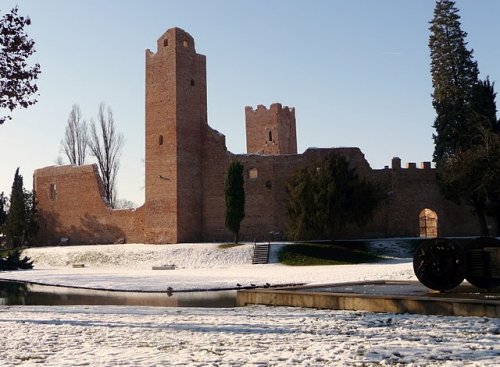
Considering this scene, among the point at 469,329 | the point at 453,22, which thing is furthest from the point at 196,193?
the point at 469,329

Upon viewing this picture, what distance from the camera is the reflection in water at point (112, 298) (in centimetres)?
1240

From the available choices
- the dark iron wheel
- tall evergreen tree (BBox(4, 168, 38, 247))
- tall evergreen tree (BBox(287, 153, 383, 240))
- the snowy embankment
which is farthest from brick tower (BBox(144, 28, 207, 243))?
the dark iron wheel

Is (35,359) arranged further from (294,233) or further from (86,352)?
(294,233)

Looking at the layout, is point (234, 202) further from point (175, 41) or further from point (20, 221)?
point (20, 221)

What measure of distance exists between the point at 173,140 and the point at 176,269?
9.69 m

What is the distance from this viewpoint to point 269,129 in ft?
155

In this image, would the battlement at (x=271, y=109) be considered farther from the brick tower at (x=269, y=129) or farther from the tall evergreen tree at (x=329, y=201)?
the tall evergreen tree at (x=329, y=201)

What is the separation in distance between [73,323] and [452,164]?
21.0m

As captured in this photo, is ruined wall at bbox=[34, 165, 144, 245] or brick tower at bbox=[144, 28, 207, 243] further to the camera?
ruined wall at bbox=[34, 165, 144, 245]

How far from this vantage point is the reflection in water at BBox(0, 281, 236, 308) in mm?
12397

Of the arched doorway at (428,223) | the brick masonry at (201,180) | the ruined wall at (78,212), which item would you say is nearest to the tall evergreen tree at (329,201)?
the brick masonry at (201,180)

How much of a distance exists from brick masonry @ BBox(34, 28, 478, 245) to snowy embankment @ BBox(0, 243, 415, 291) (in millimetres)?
3155

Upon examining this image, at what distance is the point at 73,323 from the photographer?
8.26 metres

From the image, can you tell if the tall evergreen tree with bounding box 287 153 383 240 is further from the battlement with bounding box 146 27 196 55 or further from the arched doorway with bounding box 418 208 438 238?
the battlement with bounding box 146 27 196 55
